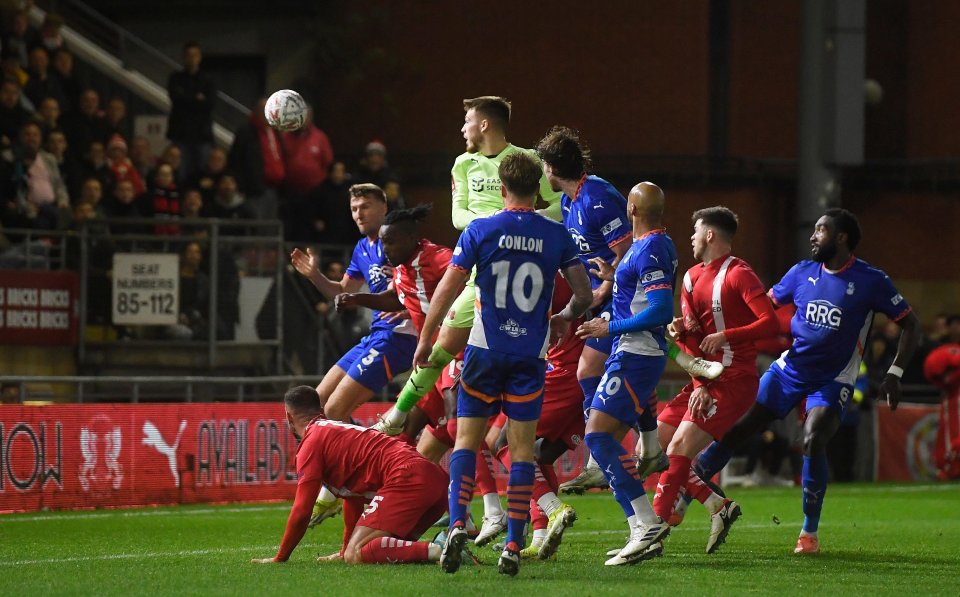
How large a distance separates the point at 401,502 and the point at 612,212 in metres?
2.52

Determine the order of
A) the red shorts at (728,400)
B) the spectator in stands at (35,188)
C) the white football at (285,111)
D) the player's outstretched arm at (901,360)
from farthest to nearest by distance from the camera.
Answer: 1. the spectator in stands at (35,188)
2. the white football at (285,111)
3. the red shorts at (728,400)
4. the player's outstretched arm at (901,360)

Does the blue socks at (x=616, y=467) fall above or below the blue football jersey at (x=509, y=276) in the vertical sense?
below

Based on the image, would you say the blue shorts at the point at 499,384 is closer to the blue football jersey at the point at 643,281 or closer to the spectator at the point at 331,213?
the blue football jersey at the point at 643,281

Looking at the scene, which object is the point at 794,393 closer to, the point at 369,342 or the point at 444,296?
the point at 444,296

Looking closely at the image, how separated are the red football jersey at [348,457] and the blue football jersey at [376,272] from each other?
8.24 feet

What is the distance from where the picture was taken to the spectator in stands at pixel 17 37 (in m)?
18.8

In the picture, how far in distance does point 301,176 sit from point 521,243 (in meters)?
11.0

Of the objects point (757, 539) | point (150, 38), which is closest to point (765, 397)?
point (757, 539)

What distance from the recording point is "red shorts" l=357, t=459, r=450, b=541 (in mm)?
9242

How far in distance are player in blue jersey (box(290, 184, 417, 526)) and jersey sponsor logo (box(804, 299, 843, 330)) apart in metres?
2.93

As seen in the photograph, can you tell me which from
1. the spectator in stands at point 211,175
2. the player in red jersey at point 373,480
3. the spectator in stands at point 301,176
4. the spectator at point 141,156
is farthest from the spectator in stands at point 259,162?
the player in red jersey at point 373,480

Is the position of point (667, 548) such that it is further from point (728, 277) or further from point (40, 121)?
point (40, 121)

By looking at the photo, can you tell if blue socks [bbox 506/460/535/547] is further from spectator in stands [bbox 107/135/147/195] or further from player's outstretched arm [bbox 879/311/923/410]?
spectator in stands [bbox 107/135/147/195]

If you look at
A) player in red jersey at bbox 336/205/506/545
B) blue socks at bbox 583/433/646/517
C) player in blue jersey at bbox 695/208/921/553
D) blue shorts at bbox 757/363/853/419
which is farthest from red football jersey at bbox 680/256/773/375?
player in red jersey at bbox 336/205/506/545
